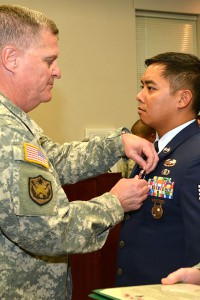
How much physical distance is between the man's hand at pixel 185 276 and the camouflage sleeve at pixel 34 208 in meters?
0.35

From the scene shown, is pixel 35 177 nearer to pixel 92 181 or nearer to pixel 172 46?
pixel 92 181

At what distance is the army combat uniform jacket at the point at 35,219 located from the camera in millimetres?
1419

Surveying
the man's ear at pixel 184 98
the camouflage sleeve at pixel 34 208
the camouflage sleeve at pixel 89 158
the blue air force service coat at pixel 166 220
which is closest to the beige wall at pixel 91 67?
the camouflage sleeve at pixel 89 158

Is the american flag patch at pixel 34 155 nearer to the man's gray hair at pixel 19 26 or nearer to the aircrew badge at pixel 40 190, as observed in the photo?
the aircrew badge at pixel 40 190

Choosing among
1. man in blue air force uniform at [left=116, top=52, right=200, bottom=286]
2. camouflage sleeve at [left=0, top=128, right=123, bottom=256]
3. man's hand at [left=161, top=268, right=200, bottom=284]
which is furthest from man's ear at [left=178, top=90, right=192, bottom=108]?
man's hand at [left=161, top=268, right=200, bottom=284]

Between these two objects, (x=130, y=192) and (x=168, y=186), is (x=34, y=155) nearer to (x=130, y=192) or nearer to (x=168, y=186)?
(x=130, y=192)

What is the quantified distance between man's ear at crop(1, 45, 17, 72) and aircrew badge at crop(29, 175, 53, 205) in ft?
1.45

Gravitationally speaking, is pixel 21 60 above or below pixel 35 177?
above

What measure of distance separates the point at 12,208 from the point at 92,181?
1.76 meters

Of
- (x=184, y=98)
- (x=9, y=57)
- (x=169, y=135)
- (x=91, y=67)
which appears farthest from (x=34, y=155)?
(x=91, y=67)

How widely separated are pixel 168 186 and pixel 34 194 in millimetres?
621

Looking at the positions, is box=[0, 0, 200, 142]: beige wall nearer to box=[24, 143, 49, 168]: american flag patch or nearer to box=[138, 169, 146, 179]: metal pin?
box=[138, 169, 146, 179]: metal pin

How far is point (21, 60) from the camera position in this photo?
1.64 m

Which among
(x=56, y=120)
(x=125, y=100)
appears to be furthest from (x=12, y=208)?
(x=125, y=100)
